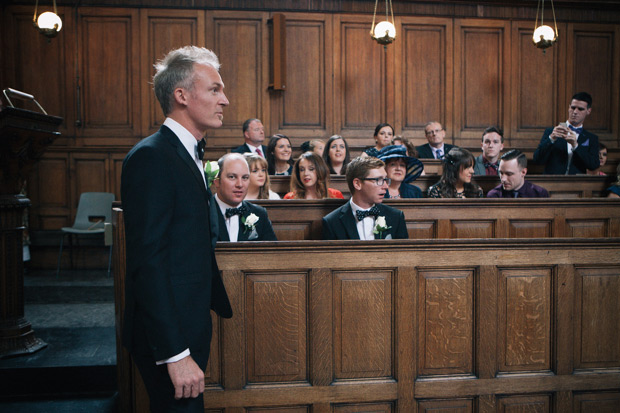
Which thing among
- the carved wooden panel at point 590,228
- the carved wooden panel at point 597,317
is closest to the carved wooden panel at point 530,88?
the carved wooden panel at point 590,228

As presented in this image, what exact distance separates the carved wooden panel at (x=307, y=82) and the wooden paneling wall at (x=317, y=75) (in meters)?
0.01

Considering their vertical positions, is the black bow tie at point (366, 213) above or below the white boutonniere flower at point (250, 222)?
above

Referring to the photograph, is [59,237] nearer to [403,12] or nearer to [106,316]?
[106,316]

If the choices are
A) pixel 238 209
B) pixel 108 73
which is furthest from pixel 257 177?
pixel 108 73

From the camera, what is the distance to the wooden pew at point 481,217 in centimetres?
359

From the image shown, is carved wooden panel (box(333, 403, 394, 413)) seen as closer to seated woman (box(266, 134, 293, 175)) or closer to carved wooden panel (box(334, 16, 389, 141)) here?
seated woman (box(266, 134, 293, 175))

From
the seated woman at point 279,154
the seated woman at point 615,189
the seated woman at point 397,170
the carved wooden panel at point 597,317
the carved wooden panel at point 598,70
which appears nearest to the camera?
the carved wooden panel at point 597,317

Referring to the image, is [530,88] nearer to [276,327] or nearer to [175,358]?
[276,327]

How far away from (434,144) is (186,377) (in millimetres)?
5366

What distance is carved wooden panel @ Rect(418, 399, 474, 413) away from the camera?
7.68ft

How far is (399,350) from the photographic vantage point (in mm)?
2322

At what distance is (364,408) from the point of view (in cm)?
231

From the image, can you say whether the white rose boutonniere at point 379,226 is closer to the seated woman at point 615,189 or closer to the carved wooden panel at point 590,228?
the carved wooden panel at point 590,228

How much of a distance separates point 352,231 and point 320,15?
5016mm
